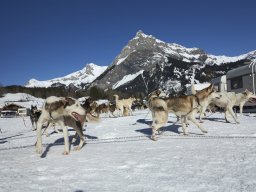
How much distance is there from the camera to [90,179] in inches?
232

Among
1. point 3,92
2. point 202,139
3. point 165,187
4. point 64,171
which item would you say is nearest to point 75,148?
point 64,171

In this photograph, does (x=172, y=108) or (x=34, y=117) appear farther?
(x=34, y=117)

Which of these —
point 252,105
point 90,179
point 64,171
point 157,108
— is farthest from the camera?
point 252,105

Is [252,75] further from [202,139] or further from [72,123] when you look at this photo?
[72,123]

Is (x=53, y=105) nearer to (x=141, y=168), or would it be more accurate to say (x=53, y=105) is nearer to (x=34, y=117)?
(x=141, y=168)

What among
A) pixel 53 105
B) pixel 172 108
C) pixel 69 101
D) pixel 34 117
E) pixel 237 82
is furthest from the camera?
pixel 237 82

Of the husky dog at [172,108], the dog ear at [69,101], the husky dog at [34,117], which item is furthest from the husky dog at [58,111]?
the husky dog at [34,117]

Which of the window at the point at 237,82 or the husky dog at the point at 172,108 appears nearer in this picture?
the husky dog at the point at 172,108

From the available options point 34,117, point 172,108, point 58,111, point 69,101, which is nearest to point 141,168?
point 58,111

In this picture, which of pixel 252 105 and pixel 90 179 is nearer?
pixel 90 179

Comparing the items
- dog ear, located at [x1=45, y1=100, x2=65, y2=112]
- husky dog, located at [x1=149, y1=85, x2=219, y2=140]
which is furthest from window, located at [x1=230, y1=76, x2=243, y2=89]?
dog ear, located at [x1=45, y1=100, x2=65, y2=112]

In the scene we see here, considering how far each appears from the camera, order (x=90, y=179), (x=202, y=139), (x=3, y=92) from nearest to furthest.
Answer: (x=90, y=179)
(x=202, y=139)
(x=3, y=92)

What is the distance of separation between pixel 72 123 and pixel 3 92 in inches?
5848

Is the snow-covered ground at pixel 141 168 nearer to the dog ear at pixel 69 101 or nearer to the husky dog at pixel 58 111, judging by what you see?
the husky dog at pixel 58 111
